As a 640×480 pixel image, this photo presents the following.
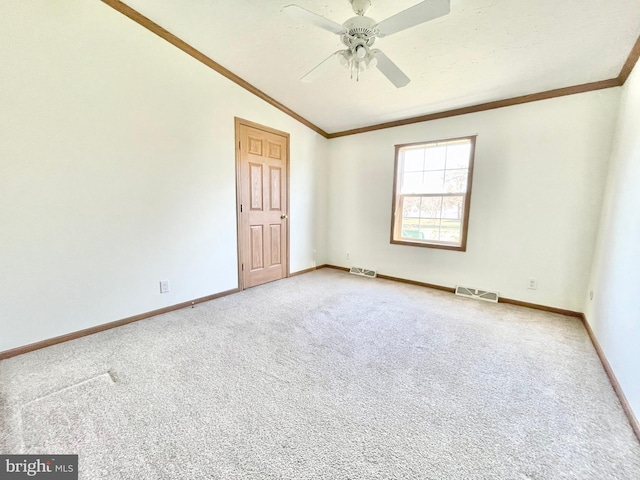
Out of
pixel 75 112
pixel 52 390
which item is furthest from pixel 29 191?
pixel 52 390

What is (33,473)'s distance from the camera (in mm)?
1079

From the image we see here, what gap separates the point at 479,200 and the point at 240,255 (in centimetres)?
310

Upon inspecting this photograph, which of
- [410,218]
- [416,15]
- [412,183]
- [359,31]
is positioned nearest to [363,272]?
[410,218]

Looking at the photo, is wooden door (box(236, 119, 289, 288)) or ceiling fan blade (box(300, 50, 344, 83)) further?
wooden door (box(236, 119, 289, 288))

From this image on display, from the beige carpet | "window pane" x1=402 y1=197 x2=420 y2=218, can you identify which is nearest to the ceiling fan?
"window pane" x1=402 y1=197 x2=420 y2=218

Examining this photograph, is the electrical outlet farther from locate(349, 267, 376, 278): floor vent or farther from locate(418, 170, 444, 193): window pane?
locate(418, 170, 444, 193): window pane

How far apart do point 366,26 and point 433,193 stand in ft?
7.88

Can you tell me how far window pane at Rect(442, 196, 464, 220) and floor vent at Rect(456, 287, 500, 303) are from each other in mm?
942

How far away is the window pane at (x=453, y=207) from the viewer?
11.0 ft

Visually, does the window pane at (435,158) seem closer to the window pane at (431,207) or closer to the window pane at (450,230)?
the window pane at (431,207)

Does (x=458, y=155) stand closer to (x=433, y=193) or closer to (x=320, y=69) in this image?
(x=433, y=193)

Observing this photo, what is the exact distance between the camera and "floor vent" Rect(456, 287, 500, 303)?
317 cm

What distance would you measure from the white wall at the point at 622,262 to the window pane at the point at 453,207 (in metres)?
1.26

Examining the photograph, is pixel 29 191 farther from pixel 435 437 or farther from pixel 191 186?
pixel 435 437
